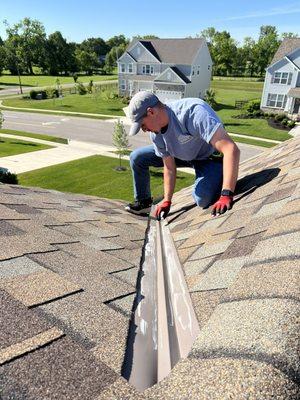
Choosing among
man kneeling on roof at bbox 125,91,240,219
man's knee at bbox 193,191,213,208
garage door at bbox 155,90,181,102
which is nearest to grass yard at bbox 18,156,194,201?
man kneeling on roof at bbox 125,91,240,219

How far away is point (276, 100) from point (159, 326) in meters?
45.2

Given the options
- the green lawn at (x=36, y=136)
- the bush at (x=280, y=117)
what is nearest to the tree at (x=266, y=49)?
the bush at (x=280, y=117)

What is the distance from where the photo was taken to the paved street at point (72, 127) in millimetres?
30659

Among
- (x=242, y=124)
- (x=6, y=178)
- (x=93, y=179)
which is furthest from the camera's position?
(x=242, y=124)

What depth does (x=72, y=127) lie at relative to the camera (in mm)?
36219

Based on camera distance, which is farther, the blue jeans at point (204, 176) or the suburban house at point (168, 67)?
the suburban house at point (168, 67)

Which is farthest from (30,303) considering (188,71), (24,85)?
(24,85)

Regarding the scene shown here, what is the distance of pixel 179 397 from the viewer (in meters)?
1.04

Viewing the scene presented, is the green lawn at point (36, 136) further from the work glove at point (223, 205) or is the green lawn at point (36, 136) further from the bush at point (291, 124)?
the work glove at point (223, 205)

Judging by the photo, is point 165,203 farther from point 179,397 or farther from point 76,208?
point 179,397

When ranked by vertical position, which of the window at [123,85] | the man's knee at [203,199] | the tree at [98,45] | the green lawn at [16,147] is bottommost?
the green lawn at [16,147]

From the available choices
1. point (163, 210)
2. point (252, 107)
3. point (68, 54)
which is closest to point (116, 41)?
point (68, 54)

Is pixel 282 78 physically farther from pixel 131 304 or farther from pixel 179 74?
pixel 131 304

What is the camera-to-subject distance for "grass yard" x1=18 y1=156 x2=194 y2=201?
59.6 ft
